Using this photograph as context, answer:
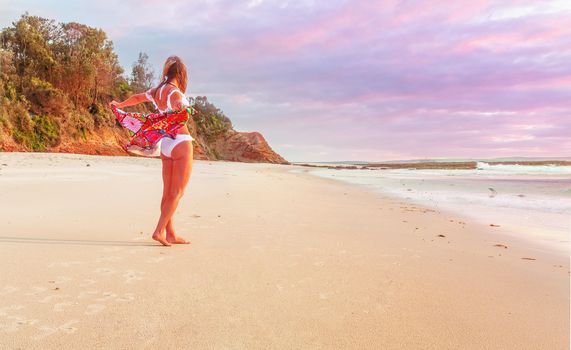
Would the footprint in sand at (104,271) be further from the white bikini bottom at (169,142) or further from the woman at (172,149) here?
the white bikini bottom at (169,142)

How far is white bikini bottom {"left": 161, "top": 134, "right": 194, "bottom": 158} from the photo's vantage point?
3.90m

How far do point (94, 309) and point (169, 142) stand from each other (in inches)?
82.2

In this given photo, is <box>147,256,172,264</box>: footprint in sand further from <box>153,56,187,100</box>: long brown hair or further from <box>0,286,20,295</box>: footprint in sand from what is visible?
<box>153,56,187,100</box>: long brown hair

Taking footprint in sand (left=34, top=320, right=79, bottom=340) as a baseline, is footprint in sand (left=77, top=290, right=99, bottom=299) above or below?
above

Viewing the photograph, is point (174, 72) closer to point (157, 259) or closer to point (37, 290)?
point (157, 259)

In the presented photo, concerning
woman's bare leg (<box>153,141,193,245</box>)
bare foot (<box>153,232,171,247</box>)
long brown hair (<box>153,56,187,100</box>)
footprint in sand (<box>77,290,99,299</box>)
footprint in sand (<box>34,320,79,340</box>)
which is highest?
long brown hair (<box>153,56,187,100</box>)

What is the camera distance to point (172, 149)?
3.91 metres

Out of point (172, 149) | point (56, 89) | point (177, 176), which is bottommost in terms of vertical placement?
point (177, 176)

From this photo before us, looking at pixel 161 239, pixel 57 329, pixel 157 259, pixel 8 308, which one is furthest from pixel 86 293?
pixel 161 239

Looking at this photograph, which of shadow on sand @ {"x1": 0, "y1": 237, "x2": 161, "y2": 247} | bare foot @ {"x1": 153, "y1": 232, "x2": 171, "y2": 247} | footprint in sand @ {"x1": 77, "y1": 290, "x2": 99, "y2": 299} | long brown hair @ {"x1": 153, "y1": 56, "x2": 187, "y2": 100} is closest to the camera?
footprint in sand @ {"x1": 77, "y1": 290, "x2": 99, "y2": 299}

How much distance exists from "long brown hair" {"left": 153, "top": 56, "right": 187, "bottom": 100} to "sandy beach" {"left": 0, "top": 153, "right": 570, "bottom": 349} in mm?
1550

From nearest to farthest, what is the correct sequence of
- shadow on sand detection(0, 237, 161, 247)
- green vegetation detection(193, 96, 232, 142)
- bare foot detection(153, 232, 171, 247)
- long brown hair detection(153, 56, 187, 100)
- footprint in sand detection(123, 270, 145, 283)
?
footprint in sand detection(123, 270, 145, 283) < shadow on sand detection(0, 237, 161, 247) < bare foot detection(153, 232, 171, 247) < long brown hair detection(153, 56, 187, 100) < green vegetation detection(193, 96, 232, 142)

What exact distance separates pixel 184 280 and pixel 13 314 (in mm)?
942

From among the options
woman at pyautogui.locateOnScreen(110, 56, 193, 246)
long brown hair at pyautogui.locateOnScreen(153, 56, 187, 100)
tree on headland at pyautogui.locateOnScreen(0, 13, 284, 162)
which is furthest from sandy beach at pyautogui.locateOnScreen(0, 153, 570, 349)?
tree on headland at pyautogui.locateOnScreen(0, 13, 284, 162)
